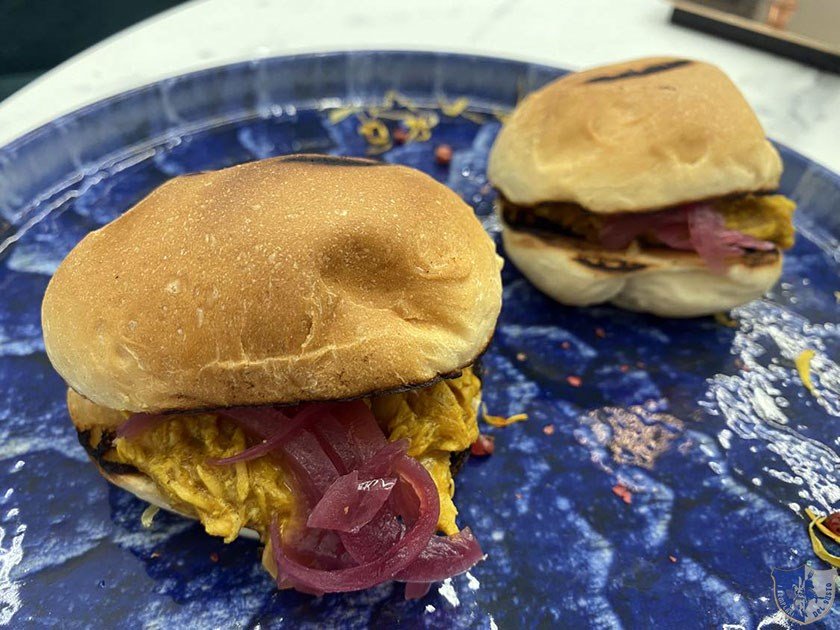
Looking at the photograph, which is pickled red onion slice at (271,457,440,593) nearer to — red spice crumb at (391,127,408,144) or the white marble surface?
red spice crumb at (391,127,408,144)

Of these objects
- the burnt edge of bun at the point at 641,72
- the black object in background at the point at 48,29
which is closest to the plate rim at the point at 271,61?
the burnt edge of bun at the point at 641,72

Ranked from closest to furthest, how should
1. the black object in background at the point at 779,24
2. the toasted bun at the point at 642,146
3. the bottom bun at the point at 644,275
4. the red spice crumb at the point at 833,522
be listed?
the red spice crumb at the point at 833,522
the toasted bun at the point at 642,146
the bottom bun at the point at 644,275
the black object in background at the point at 779,24

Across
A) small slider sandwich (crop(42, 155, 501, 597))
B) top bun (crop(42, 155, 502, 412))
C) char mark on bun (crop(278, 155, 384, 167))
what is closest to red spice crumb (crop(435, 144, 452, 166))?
char mark on bun (crop(278, 155, 384, 167))

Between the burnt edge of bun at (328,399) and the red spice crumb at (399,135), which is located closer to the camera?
the burnt edge of bun at (328,399)

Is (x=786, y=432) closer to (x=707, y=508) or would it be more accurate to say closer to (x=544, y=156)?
(x=707, y=508)

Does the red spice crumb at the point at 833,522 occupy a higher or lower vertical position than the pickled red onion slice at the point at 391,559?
lower

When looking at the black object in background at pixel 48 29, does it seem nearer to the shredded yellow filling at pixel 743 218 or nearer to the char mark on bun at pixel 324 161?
the char mark on bun at pixel 324 161

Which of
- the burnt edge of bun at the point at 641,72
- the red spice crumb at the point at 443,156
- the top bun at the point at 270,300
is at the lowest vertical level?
the red spice crumb at the point at 443,156

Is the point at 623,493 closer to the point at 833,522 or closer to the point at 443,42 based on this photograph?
the point at 833,522

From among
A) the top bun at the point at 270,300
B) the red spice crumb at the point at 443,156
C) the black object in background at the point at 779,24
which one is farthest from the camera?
the black object in background at the point at 779,24
